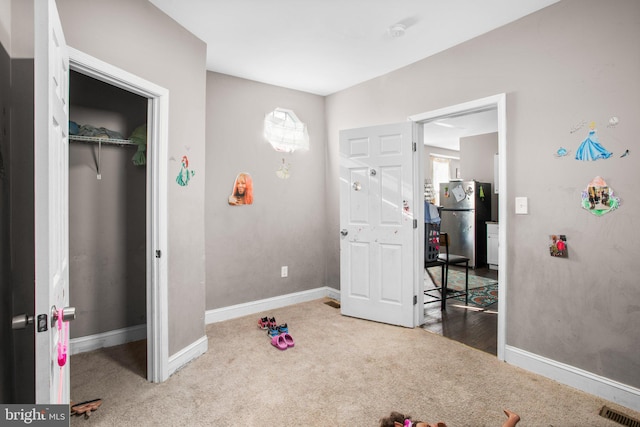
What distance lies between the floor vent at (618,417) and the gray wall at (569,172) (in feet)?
0.69

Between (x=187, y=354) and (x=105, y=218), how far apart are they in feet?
4.51

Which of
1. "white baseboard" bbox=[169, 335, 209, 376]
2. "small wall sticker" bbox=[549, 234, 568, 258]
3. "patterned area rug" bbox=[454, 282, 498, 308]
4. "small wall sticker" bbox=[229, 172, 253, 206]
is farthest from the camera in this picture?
"patterned area rug" bbox=[454, 282, 498, 308]

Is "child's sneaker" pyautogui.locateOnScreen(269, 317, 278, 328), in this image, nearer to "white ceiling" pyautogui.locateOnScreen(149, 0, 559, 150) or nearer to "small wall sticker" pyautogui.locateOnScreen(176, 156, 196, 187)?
A: "small wall sticker" pyautogui.locateOnScreen(176, 156, 196, 187)

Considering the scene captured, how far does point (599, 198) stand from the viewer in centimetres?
204

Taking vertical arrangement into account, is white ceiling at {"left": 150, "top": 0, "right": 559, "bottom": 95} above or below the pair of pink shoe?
above

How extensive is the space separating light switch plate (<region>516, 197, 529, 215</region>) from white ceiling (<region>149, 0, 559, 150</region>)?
133cm

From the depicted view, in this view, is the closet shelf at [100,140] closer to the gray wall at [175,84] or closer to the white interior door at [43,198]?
the gray wall at [175,84]

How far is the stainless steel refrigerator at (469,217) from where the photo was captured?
234 inches

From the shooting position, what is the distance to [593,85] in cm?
206

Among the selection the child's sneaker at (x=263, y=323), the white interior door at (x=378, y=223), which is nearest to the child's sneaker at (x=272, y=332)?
the child's sneaker at (x=263, y=323)

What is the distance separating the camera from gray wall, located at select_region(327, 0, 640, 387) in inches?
76.6

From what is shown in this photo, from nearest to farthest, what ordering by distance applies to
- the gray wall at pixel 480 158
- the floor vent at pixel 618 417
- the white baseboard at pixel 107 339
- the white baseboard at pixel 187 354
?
the floor vent at pixel 618 417
the white baseboard at pixel 187 354
the white baseboard at pixel 107 339
the gray wall at pixel 480 158

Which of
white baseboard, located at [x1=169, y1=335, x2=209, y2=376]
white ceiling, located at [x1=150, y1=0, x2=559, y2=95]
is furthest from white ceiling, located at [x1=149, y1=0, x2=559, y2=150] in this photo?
white baseboard, located at [x1=169, y1=335, x2=209, y2=376]

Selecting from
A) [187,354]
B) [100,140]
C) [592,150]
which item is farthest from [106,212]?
[592,150]
